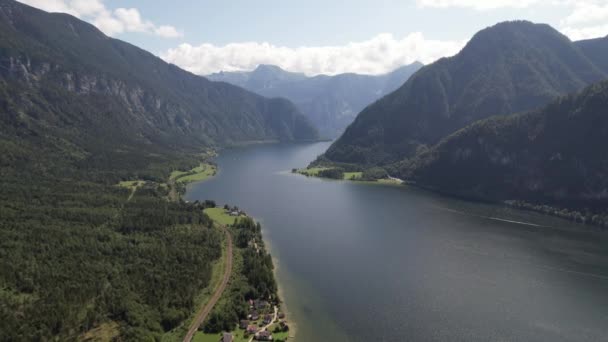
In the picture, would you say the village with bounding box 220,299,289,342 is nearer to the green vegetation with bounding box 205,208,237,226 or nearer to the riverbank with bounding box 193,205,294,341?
the riverbank with bounding box 193,205,294,341

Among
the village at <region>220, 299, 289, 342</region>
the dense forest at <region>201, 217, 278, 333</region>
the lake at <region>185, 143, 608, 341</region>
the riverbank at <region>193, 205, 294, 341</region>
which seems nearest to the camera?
the village at <region>220, 299, 289, 342</region>

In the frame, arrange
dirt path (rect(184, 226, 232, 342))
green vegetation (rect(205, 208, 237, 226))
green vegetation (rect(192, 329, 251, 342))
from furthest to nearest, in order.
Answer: green vegetation (rect(205, 208, 237, 226)), dirt path (rect(184, 226, 232, 342)), green vegetation (rect(192, 329, 251, 342))

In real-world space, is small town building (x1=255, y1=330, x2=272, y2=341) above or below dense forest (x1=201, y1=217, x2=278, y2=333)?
below

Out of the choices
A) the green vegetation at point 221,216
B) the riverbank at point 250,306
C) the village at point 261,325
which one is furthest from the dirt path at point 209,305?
the green vegetation at point 221,216

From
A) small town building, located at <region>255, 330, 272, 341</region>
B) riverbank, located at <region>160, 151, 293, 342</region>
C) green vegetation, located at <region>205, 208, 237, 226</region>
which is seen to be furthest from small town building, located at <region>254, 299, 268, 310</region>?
green vegetation, located at <region>205, 208, 237, 226</region>

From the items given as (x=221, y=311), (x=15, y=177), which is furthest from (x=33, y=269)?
(x=15, y=177)

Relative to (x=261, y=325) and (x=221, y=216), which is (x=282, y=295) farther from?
(x=221, y=216)

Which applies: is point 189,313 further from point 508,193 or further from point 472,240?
point 508,193

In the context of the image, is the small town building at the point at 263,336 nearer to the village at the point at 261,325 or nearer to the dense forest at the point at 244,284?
the village at the point at 261,325

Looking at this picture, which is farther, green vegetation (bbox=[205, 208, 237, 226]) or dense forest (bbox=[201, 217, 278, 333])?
green vegetation (bbox=[205, 208, 237, 226])
